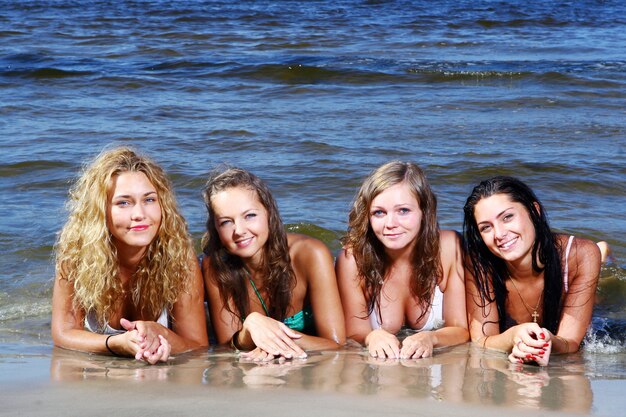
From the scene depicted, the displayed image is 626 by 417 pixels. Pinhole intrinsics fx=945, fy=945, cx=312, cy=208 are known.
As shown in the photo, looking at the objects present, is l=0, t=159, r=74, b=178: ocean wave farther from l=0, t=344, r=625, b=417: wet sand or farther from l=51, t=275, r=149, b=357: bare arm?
l=0, t=344, r=625, b=417: wet sand

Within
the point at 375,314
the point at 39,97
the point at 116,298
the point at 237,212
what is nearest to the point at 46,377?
the point at 116,298

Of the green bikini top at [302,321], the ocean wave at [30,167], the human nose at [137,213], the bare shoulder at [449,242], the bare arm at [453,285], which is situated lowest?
the green bikini top at [302,321]

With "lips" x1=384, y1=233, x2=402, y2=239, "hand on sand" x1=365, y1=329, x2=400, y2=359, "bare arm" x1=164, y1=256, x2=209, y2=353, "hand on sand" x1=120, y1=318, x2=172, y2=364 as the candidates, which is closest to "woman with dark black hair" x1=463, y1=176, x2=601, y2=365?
"lips" x1=384, y1=233, x2=402, y2=239

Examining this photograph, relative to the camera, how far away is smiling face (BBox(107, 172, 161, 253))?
4.58 metres

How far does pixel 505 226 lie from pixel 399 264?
2.10 ft

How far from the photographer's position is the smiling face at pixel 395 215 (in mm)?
4805

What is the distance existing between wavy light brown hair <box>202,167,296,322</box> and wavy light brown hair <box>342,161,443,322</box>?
382 mm

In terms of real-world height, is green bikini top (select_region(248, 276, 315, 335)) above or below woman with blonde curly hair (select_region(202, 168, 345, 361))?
below

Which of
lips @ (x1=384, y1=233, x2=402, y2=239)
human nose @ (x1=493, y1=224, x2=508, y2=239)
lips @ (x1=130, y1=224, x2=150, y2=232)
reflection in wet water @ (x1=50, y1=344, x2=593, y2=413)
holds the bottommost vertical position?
reflection in wet water @ (x1=50, y1=344, x2=593, y2=413)

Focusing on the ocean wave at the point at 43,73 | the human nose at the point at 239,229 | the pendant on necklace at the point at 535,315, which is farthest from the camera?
the ocean wave at the point at 43,73

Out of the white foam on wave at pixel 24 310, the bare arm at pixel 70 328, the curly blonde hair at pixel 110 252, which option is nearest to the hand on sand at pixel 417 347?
the curly blonde hair at pixel 110 252

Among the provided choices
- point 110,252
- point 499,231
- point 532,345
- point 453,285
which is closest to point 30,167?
point 110,252

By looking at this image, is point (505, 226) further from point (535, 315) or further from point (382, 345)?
point (382, 345)

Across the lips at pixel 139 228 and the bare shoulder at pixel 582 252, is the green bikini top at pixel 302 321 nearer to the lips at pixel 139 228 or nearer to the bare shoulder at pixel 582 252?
the lips at pixel 139 228
